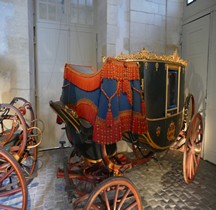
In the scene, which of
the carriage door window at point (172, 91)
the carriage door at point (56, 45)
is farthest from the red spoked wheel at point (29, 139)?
the carriage door window at point (172, 91)

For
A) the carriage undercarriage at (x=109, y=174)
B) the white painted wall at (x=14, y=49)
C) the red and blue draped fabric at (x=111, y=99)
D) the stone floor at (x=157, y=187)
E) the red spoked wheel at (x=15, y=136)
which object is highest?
the white painted wall at (x=14, y=49)

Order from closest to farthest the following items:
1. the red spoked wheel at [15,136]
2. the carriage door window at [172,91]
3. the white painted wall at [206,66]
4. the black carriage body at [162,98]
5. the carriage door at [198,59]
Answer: the red spoked wheel at [15,136] < the black carriage body at [162,98] < the carriage door window at [172,91] < the white painted wall at [206,66] < the carriage door at [198,59]

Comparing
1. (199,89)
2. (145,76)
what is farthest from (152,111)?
(199,89)

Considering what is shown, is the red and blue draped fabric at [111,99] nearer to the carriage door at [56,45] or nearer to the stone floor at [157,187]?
the stone floor at [157,187]

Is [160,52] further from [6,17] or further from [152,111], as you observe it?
[6,17]

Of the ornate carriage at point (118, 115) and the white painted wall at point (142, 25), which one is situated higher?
the white painted wall at point (142, 25)

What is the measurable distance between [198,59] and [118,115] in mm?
Answer: 2667

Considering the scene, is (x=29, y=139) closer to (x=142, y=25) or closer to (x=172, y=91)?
(x=172, y=91)

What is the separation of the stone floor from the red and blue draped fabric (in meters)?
1.02

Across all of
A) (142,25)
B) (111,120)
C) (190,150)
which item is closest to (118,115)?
(111,120)

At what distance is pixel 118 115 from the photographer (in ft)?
5.38

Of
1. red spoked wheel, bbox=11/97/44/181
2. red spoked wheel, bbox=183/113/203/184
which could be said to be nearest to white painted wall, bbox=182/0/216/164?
red spoked wheel, bbox=183/113/203/184

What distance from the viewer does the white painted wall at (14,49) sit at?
2.85m

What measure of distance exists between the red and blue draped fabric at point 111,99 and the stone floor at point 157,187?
3.34 ft
